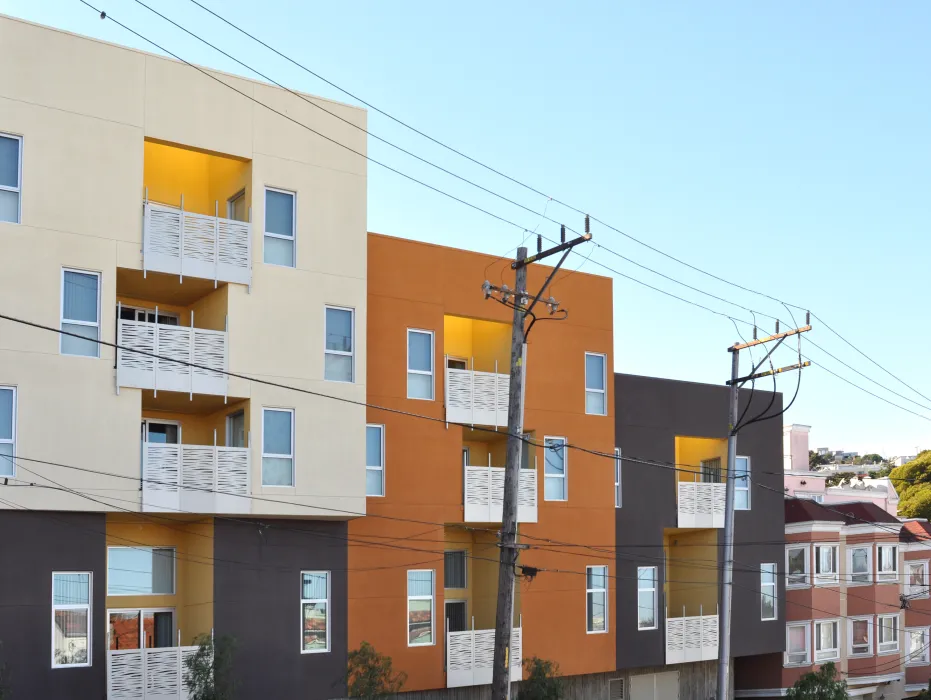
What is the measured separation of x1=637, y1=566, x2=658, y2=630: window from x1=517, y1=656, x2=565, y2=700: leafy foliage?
202 inches

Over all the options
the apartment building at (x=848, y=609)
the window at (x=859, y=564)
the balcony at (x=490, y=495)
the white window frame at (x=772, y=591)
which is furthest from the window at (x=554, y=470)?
the window at (x=859, y=564)

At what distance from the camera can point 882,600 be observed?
4888 cm

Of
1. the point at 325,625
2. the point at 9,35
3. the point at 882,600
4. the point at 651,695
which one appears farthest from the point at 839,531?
the point at 9,35

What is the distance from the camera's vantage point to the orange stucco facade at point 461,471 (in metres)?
30.5

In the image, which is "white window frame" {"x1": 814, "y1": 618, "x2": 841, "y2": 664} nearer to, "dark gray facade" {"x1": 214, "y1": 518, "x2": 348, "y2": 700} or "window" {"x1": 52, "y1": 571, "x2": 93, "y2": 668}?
"dark gray facade" {"x1": 214, "y1": 518, "x2": 348, "y2": 700}

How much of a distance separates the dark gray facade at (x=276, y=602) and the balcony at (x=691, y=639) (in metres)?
13.1

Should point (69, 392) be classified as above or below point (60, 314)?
below

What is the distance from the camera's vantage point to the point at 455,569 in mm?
34375

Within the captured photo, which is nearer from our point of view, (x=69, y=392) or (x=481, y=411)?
(x=69, y=392)

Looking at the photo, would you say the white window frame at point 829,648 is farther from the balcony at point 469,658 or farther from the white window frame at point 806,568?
the balcony at point 469,658

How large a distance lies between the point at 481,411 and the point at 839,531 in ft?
66.6

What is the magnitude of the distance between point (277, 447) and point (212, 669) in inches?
209

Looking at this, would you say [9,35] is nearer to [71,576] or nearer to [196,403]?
[196,403]

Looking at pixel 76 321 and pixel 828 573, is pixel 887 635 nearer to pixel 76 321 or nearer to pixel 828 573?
pixel 828 573
